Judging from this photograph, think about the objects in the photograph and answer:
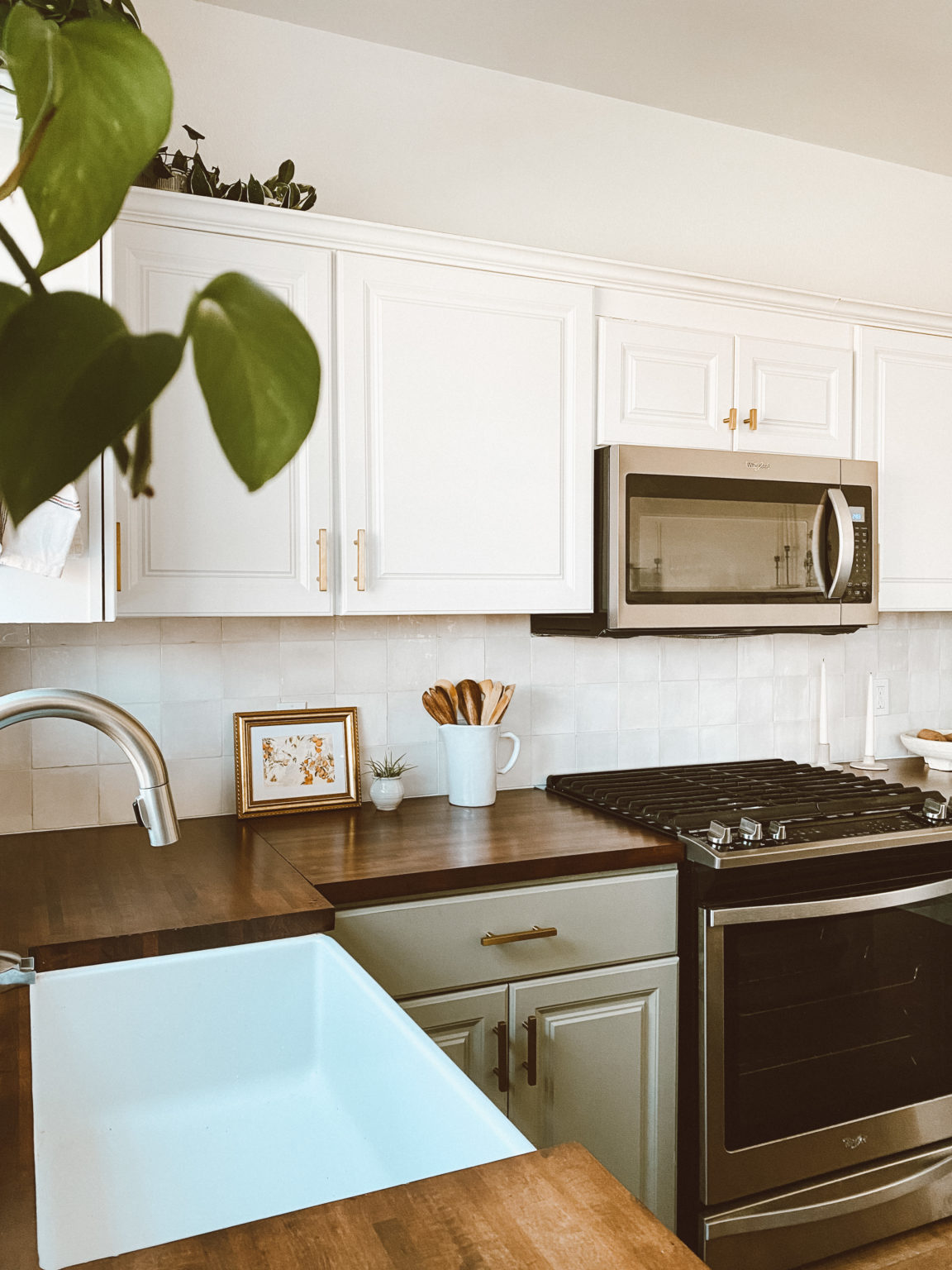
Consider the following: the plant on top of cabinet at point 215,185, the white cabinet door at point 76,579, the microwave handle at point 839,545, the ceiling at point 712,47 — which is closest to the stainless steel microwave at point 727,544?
the microwave handle at point 839,545

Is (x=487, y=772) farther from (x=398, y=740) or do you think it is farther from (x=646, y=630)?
(x=646, y=630)

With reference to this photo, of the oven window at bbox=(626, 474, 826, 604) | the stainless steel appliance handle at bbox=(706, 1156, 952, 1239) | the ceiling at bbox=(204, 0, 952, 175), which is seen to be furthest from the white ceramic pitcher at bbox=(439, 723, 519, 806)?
the ceiling at bbox=(204, 0, 952, 175)

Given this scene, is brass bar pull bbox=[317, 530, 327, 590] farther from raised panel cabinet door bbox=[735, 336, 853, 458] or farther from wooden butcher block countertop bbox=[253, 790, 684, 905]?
raised panel cabinet door bbox=[735, 336, 853, 458]

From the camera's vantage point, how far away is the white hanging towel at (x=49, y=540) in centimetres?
149

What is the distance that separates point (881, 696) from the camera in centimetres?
295

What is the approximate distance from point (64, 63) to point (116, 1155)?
120 cm

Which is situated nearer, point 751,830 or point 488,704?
point 751,830

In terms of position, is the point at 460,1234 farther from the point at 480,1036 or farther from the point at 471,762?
the point at 471,762

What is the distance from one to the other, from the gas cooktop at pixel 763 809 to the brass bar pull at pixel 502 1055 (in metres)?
0.47

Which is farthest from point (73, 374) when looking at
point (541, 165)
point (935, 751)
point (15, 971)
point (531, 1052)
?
point (935, 751)

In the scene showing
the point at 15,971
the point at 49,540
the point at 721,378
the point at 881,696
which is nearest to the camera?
the point at 15,971

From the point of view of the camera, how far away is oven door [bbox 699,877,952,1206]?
6.09 ft

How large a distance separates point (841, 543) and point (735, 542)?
26cm

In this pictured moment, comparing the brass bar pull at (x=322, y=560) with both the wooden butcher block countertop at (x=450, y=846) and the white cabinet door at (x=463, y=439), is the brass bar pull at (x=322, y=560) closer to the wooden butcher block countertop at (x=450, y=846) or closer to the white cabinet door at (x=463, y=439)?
the white cabinet door at (x=463, y=439)
